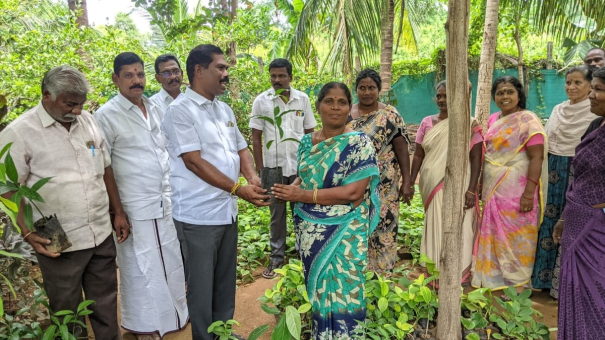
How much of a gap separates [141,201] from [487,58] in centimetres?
366

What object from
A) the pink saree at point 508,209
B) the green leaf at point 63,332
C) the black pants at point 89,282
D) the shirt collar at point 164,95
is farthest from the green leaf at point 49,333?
the pink saree at point 508,209

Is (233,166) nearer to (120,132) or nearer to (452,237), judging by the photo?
(120,132)

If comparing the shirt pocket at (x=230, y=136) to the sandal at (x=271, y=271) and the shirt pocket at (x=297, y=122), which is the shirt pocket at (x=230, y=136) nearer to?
the shirt pocket at (x=297, y=122)

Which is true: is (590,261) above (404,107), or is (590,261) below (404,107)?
below

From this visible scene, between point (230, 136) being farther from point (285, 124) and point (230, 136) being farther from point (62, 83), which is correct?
point (285, 124)

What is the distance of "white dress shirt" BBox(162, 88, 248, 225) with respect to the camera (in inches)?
90.4

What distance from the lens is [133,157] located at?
2.71 meters

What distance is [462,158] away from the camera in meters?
2.01

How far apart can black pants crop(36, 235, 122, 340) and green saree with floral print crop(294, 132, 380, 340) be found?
1.24 meters

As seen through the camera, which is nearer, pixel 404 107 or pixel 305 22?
pixel 305 22

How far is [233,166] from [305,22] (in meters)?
6.38

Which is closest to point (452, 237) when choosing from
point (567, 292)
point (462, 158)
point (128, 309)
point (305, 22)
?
point (462, 158)

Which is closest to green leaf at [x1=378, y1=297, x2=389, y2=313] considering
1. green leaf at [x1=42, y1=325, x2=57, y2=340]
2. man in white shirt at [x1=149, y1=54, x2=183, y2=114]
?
green leaf at [x1=42, y1=325, x2=57, y2=340]

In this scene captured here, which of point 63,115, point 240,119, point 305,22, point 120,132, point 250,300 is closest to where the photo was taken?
point 63,115
